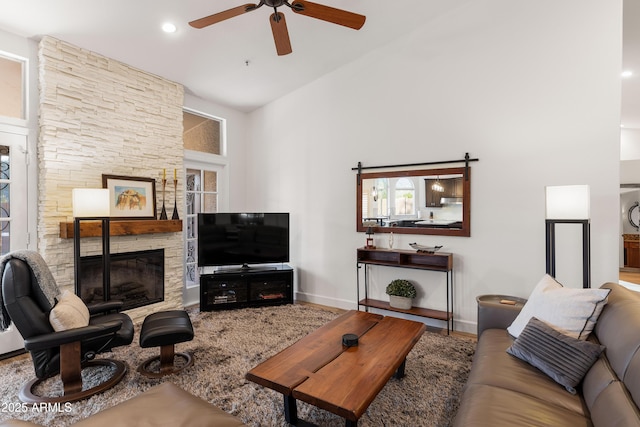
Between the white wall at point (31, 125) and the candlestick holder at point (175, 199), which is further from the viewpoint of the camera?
the candlestick holder at point (175, 199)

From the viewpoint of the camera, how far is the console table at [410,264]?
361 centimetres

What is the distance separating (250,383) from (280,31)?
264cm

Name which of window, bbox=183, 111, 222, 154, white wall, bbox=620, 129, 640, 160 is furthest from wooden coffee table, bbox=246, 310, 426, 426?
white wall, bbox=620, 129, 640, 160

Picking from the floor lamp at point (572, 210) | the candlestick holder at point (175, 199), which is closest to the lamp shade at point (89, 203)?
the candlestick holder at point (175, 199)

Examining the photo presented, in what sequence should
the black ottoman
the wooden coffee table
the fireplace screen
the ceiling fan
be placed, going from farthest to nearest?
the fireplace screen → the black ottoman → the ceiling fan → the wooden coffee table

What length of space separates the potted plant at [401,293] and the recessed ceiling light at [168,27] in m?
3.49

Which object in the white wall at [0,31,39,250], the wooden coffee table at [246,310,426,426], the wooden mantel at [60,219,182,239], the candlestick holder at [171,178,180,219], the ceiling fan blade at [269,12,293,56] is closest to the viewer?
the wooden coffee table at [246,310,426,426]

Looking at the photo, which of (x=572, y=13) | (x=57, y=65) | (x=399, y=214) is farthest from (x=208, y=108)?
(x=572, y=13)

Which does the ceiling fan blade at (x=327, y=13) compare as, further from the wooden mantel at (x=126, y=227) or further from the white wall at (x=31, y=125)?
the wooden mantel at (x=126, y=227)

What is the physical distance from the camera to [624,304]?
1809mm

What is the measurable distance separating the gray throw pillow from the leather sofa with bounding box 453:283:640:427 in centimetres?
3

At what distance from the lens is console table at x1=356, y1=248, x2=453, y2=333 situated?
3.61 meters

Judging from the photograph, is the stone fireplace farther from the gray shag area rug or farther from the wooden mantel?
the gray shag area rug

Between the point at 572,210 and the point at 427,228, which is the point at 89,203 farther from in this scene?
the point at 572,210
